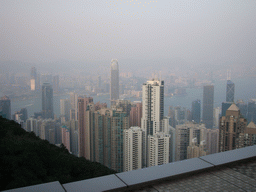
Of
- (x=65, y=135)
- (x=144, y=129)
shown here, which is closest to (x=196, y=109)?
(x=144, y=129)

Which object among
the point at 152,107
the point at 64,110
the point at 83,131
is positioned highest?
the point at 152,107

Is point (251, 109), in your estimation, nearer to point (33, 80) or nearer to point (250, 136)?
point (250, 136)

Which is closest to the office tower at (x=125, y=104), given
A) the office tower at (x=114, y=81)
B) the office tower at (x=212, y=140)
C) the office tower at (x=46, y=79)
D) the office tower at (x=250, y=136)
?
the office tower at (x=114, y=81)

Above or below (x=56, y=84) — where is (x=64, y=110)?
below

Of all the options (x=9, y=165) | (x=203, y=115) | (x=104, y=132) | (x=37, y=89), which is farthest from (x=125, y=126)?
(x=9, y=165)

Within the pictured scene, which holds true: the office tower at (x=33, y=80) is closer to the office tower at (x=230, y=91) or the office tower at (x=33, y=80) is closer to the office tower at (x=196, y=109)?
the office tower at (x=196, y=109)

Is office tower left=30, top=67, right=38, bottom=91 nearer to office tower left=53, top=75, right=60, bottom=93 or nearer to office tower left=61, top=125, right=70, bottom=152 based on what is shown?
office tower left=53, top=75, right=60, bottom=93

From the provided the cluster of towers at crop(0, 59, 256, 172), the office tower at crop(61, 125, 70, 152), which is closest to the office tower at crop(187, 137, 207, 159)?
the cluster of towers at crop(0, 59, 256, 172)
